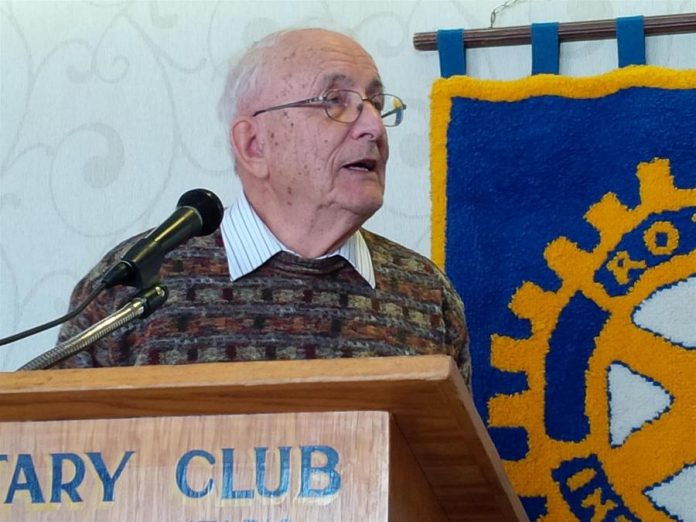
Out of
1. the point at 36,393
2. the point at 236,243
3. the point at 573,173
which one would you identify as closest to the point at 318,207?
the point at 236,243

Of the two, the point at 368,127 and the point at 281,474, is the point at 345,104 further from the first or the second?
the point at 281,474

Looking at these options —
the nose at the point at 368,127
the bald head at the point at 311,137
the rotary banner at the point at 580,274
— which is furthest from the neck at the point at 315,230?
the rotary banner at the point at 580,274

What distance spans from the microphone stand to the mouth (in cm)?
67

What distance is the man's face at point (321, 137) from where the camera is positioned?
1.65m

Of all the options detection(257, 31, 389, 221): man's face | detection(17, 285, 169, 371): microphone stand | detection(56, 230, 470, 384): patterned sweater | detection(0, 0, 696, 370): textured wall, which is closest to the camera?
detection(17, 285, 169, 371): microphone stand

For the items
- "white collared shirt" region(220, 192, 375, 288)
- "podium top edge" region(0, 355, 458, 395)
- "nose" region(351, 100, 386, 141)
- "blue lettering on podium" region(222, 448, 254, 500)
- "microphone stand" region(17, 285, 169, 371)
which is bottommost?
"blue lettering on podium" region(222, 448, 254, 500)

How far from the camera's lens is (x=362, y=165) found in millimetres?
1670

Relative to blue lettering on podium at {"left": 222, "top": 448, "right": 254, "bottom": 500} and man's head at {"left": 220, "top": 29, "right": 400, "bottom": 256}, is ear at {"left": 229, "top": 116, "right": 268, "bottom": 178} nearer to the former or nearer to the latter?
man's head at {"left": 220, "top": 29, "right": 400, "bottom": 256}

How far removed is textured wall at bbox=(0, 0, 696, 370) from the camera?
201 cm

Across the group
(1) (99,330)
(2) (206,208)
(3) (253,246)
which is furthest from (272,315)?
(1) (99,330)

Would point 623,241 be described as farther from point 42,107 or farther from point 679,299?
point 42,107

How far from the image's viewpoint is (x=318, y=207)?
1660mm

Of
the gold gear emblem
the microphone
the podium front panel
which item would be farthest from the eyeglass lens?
the podium front panel

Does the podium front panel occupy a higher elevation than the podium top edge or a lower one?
lower
